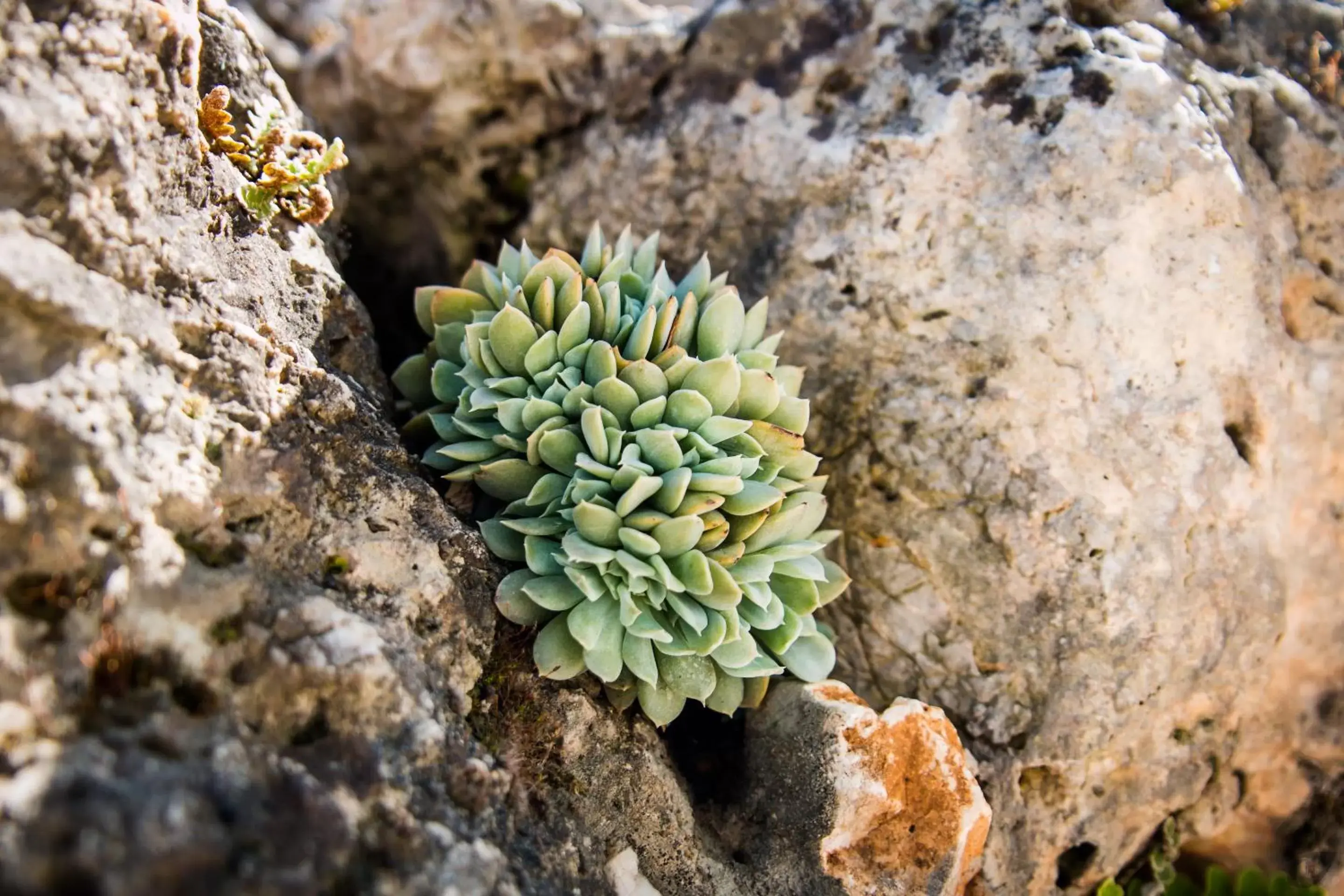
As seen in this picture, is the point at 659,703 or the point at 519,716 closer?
the point at 519,716

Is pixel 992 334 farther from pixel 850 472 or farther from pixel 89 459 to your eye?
pixel 89 459

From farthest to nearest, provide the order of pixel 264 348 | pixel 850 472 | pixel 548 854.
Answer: pixel 850 472, pixel 264 348, pixel 548 854

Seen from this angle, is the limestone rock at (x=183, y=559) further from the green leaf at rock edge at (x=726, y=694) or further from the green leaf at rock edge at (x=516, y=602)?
the green leaf at rock edge at (x=726, y=694)

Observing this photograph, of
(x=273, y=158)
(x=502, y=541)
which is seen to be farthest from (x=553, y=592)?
(x=273, y=158)

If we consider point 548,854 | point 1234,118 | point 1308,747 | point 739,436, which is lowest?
point 1308,747

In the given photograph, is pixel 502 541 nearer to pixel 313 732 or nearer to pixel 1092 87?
pixel 313 732

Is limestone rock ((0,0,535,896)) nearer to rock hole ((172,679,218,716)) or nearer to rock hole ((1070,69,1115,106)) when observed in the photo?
rock hole ((172,679,218,716))

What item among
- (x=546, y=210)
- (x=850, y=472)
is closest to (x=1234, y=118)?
(x=850, y=472)

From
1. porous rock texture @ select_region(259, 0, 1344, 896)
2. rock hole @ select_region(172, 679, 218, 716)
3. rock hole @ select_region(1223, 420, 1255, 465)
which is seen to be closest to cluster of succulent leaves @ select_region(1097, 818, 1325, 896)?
porous rock texture @ select_region(259, 0, 1344, 896)
